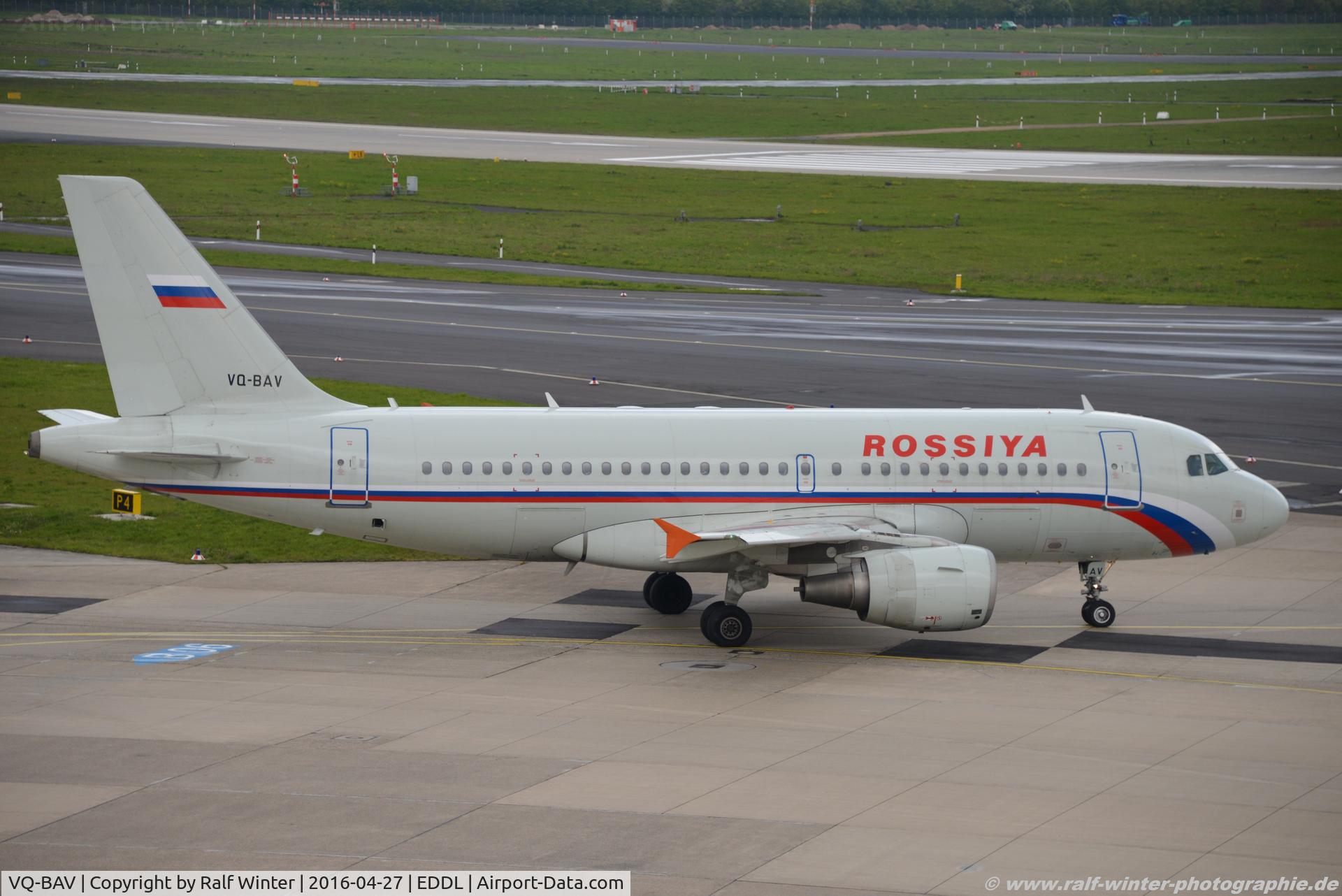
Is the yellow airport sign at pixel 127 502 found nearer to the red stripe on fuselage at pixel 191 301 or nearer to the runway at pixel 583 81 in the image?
the red stripe on fuselage at pixel 191 301

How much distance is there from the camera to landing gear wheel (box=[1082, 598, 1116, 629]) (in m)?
32.6

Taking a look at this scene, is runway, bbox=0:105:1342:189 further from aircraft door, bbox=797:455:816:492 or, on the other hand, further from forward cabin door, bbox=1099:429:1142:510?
aircraft door, bbox=797:455:816:492

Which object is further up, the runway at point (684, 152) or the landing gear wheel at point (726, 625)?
the runway at point (684, 152)

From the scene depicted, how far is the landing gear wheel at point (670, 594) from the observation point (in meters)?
33.6

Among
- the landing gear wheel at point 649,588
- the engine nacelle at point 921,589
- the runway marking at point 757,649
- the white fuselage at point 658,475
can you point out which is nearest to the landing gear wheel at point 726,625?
the runway marking at point 757,649

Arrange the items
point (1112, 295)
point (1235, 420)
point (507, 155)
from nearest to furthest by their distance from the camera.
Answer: point (1235, 420) < point (1112, 295) < point (507, 155)

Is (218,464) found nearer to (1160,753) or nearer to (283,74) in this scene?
(1160,753)

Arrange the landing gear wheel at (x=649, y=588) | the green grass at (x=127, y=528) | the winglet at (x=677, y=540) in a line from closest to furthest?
the winglet at (x=677, y=540) → the landing gear wheel at (x=649, y=588) → the green grass at (x=127, y=528)

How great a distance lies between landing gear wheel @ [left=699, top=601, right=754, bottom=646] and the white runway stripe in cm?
9185

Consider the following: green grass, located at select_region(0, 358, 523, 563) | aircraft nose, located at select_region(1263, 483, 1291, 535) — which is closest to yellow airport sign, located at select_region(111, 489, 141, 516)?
green grass, located at select_region(0, 358, 523, 563)

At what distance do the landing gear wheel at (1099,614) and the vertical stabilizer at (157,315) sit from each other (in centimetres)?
1727

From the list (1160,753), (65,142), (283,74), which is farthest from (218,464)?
(283,74)

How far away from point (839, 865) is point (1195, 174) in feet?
348

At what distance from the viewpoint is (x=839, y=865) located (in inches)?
797
